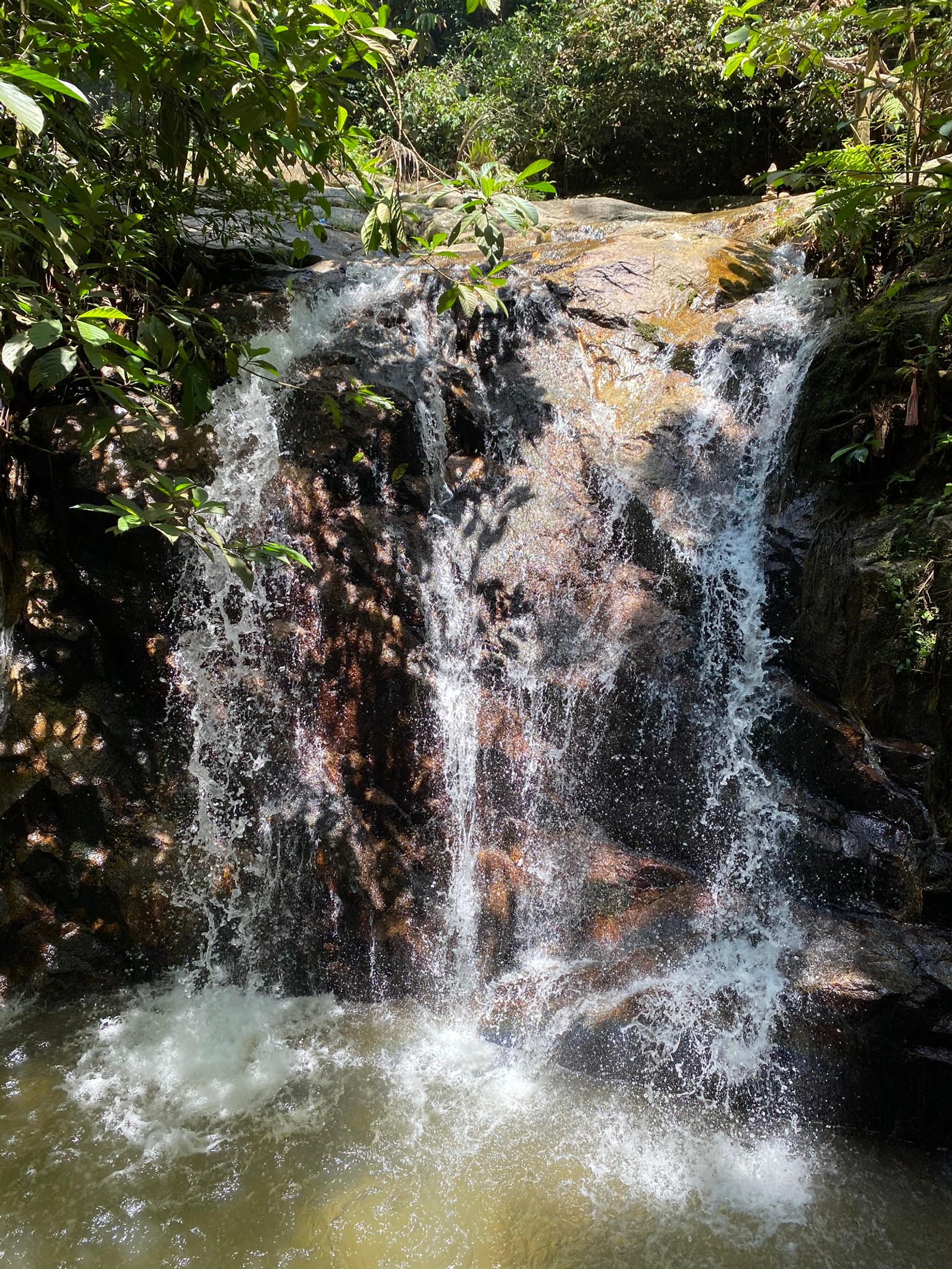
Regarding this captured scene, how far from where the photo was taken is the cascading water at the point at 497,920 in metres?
3.28

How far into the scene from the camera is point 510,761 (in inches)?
187

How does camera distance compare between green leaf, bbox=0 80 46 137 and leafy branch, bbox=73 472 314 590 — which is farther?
leafy branch, bbox=73 472 314 590

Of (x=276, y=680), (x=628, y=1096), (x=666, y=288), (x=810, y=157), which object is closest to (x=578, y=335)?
(x=666, y=288)

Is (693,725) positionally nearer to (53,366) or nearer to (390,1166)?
(390,1166)

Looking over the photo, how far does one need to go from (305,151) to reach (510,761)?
134 inches

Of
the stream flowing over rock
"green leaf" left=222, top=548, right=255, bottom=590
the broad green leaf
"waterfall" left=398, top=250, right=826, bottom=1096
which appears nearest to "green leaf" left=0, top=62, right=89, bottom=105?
the broad green leaf

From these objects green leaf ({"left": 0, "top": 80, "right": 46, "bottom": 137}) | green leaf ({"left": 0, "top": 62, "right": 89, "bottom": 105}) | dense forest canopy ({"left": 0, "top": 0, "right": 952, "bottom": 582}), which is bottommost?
green leaf ({"left": 0, "top": 80, "right": 46, "bottom": 137})

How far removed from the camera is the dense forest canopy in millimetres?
2773

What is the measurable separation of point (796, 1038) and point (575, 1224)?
4.48 ft

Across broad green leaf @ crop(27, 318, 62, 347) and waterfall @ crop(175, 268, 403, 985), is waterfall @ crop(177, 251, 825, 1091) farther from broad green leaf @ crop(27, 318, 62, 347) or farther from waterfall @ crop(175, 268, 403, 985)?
broad green leaf @ crop(27, 318, 62, 347)

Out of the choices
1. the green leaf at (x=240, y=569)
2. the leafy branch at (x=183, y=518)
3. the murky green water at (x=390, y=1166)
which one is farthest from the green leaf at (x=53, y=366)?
the murky green water at (x=390, y=1166)

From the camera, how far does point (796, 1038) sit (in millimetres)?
3848

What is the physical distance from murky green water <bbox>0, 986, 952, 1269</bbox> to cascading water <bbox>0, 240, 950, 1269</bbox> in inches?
0.6

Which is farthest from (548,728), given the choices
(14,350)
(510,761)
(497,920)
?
(14,350)
